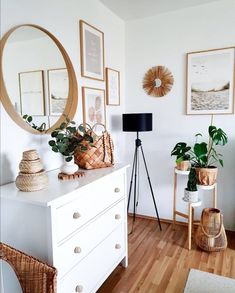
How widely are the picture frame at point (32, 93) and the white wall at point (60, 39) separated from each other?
0.16 metres

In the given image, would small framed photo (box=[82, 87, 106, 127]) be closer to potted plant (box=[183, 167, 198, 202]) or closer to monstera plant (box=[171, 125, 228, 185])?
monstera plant (box=[171, 125, 228, 185])

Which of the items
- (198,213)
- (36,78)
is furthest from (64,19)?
(198,213)

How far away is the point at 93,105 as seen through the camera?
249 centimetres

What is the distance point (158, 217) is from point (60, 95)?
6.27 feet

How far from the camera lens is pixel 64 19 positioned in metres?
A: 2.05

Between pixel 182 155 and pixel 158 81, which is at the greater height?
pixel 158 81

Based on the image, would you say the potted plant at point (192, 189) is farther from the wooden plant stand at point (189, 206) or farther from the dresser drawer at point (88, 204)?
the dresser drawer at point (88, 204)

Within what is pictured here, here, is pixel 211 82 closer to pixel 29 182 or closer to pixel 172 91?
pixel 172 91

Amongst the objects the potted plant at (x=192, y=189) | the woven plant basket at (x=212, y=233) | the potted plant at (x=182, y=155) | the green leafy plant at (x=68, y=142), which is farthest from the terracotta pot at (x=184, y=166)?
the green leafy plant at (x=68, y=142)

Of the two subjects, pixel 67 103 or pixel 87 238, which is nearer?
pixel 87 238

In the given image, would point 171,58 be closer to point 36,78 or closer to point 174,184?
point 174,184

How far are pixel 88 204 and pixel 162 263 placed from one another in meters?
1.09

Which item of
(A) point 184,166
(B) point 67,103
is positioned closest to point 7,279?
(B) point 67,103

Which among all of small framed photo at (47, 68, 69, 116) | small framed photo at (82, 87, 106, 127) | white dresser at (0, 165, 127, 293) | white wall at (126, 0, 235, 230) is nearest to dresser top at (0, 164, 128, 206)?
white dresser at (0, 165, 127, 293)
